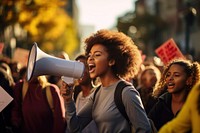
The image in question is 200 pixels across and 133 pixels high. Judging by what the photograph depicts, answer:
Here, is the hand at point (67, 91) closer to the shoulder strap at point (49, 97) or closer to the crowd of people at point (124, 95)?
the crowd of people at point (124, 95)

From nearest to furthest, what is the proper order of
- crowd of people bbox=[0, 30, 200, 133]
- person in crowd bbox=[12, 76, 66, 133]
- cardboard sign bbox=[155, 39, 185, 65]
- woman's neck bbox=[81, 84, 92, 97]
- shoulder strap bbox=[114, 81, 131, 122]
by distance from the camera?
crowd of people bbox=[0, 30, 200, 133]
shoulder strap bbox=[114, 81, 131, 122]
person in crowd bbox=[12, 76, 66, 133]
woman's neck bbox=[81, 84, 92, 97]
cardboard sign bbox=[155, 39, 185, 65]

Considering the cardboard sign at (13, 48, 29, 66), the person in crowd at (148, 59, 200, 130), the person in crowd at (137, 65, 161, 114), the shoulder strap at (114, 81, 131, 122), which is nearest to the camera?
the shoulder strap at (114, 81, 131, 122)

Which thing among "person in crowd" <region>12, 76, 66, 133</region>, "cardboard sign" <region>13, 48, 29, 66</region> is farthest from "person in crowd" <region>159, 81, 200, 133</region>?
"cardboard sign" <region>13, 48, 29, 66</region>

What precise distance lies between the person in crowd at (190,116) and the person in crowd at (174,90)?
6.10 ft

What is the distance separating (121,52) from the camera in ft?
16.2

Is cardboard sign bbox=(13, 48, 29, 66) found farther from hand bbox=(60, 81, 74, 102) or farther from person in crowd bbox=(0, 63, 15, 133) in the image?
hand bbox=(60, 81, 74, 102)

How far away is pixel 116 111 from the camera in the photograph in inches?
185

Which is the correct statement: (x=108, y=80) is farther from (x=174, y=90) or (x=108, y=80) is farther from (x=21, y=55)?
(x=21, y=55)

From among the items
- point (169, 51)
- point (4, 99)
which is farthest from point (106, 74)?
point (169, 51)

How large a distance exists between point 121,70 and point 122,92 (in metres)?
0.32

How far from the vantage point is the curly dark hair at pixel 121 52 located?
492 centimetres

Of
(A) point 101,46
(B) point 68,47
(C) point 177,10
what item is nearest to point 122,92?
(A) point 101,46

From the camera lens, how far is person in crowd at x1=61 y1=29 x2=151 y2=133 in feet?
15.5

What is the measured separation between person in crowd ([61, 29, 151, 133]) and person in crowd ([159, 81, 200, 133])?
1083mm
